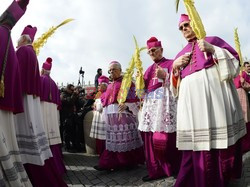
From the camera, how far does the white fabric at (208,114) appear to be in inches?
115

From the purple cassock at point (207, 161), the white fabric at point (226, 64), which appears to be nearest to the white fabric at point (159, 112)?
the purple cassock at point (207, 161)

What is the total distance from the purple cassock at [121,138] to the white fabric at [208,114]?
2.28 meters

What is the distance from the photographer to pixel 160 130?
4250 millimetres

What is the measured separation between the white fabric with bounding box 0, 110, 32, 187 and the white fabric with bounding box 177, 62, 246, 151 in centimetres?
183

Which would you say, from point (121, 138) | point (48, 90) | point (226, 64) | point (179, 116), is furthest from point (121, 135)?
point (226, 64)

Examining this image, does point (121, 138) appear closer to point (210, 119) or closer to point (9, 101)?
point (210, 119)

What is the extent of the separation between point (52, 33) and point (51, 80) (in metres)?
1.44

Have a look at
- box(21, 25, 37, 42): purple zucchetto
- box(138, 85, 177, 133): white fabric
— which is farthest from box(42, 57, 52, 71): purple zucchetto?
box(138, 85, 177, 133): white fabric

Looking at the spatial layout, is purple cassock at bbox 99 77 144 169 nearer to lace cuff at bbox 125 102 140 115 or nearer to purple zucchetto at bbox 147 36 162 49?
lace cuff at bbox 125 102 140 115

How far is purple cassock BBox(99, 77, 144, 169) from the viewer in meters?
5.32

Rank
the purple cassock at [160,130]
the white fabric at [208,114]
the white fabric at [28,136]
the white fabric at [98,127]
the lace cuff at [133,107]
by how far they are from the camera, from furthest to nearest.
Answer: the white fabric at [98,127]
the lace cuff at [133,107]
the purple cassock at [160,130]
the white fabric at [28,136]
the white fabric at [208,114]

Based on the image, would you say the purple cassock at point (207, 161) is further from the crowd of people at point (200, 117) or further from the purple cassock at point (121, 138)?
the purple cassock at point (121, 138)

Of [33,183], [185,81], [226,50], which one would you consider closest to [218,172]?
[185,81]

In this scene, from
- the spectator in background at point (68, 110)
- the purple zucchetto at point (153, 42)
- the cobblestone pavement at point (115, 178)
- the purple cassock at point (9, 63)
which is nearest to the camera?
the purple cassock at point (9, 63)
